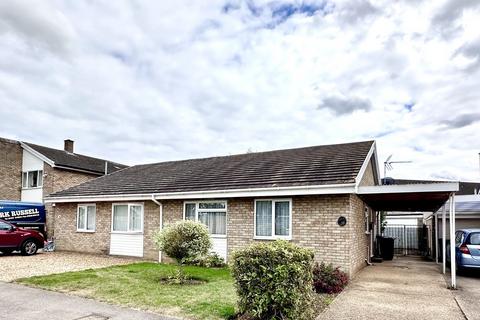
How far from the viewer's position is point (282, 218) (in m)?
12.2

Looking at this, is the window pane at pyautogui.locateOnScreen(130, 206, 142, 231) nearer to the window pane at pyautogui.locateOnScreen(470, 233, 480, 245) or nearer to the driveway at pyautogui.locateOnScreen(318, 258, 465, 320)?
the driveway at pyautogui.locateOnScreen(318, 258, 465, 320)

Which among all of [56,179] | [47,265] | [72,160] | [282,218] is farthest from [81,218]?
[282,218]

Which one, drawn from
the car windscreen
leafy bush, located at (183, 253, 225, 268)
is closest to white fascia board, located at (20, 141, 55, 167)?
leafy bush, located at (183, 253, 225, 268)

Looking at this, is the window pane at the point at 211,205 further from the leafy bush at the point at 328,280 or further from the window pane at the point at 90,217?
the window pane at the point at 90,217

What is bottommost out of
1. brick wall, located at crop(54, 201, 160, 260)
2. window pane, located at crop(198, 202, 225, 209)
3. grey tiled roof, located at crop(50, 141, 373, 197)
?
brick wall, located at crop(54, 201, 160, 260)

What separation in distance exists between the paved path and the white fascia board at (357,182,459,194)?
7017mm

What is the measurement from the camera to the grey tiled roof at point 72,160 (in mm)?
23797

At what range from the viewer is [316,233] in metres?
11.3

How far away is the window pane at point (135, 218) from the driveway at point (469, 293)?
11.5 metres

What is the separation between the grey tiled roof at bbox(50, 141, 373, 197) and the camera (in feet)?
40.1

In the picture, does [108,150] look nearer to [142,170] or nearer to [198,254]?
[142,170]

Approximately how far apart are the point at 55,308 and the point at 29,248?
35.0ft

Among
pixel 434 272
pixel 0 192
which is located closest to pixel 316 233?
pixel 434 272

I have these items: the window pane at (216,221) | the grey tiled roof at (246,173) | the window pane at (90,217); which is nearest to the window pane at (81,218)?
the window pane at (90,217)
